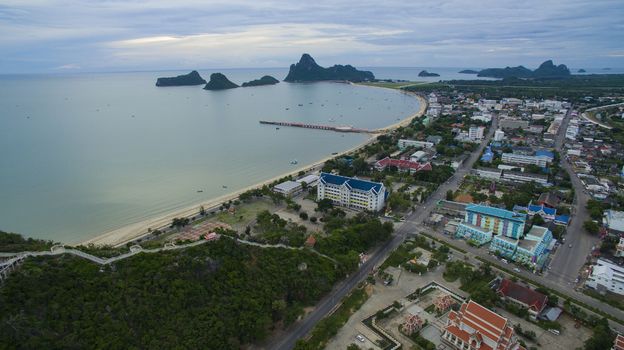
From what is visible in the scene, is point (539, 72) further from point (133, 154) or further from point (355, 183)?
point (133, 154)

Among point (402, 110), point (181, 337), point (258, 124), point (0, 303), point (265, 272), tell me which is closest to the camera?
point (0, 303)

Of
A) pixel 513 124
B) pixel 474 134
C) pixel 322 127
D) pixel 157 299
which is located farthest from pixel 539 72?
pixel 157 299

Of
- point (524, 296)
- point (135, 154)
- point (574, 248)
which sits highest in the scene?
point (135, 154)

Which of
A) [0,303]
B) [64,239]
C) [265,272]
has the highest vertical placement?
[0,303]

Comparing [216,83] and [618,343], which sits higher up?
[216,83]

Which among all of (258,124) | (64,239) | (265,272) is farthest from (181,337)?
(258,124)

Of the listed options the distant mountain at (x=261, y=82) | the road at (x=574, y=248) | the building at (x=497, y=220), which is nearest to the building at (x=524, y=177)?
the road at (x=574, y=248)

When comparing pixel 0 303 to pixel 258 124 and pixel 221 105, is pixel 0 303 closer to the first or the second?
pixel 258 124
